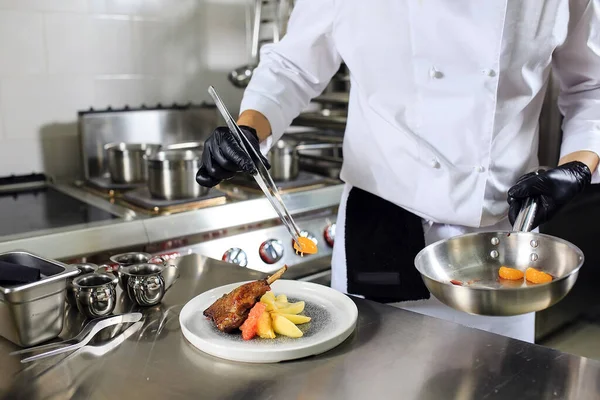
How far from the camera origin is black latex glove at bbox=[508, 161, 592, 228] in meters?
1.12

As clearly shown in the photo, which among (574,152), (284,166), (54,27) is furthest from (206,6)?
(574,152)

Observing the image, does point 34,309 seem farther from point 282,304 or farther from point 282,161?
point 282,161

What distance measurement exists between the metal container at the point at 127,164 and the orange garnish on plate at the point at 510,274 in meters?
1.21

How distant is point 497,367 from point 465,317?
18.6 inches

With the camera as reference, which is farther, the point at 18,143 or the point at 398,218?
the point at 18,143

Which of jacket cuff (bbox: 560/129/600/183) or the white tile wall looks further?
the white tile wall

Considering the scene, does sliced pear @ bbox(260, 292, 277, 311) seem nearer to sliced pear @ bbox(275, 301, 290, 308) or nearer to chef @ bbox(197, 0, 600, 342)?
sliced pear @ bbox(275, 301, 290, 308)

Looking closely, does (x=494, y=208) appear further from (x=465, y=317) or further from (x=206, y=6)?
(x=206, y=6)

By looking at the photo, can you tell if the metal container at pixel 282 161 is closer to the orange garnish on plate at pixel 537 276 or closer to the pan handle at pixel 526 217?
the pan handle at pixel 526 217

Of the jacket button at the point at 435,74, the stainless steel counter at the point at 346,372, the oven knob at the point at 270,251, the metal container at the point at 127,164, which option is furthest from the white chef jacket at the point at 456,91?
the metal container at the point at 127,164

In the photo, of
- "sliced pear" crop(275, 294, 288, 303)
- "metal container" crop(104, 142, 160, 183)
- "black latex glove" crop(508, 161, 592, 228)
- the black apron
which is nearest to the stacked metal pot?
"metal container" crop(104, 142, 160, 183)

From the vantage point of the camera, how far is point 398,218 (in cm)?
134

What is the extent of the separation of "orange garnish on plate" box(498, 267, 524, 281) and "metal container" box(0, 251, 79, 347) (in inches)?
25.8

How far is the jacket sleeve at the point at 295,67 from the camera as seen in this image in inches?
54.3
